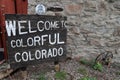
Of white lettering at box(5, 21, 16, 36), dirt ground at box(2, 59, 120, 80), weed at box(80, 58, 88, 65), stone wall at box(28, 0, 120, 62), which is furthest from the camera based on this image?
weed at box(80, 58, 88, 65)

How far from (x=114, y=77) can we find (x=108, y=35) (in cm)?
69

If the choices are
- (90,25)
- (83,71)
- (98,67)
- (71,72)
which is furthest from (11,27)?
(98,67)

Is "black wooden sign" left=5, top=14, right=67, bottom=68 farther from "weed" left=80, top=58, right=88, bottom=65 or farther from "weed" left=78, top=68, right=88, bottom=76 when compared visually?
"weed" left=80, top=58, right=88, bottom=65

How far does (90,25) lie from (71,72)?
2.77ft

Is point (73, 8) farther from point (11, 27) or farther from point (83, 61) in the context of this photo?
A: point (11, 27)

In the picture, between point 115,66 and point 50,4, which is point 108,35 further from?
point 50,4

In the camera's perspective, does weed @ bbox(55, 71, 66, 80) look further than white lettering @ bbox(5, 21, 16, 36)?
Yes

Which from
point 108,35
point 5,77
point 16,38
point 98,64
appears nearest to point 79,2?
point 108,35

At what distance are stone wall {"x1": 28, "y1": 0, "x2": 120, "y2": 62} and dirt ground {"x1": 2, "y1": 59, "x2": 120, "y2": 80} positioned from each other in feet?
0.59

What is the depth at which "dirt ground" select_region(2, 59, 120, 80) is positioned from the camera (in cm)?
394

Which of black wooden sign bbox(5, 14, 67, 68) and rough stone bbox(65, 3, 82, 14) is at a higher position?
rough stone bbox(65, 3, 82, 14)

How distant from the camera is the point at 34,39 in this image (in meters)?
3.74

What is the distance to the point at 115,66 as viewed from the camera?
471 centimetres

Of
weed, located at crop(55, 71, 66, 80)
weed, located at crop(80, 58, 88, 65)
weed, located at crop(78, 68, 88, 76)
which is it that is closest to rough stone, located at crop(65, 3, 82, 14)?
weed, located at crop(80, 58, 88, 65)
